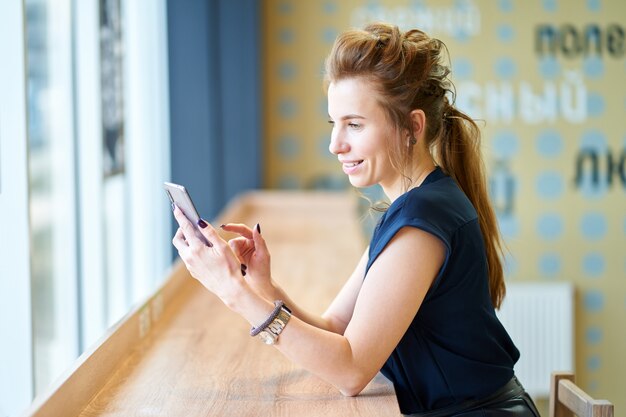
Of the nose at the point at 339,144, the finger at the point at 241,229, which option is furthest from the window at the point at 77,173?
the nose at the point at 339,144

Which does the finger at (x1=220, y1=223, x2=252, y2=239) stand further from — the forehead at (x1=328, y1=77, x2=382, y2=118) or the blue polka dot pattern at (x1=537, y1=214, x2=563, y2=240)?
the blue polka dot pattern at (x1=537, y1=214, x2=563, y2=240)

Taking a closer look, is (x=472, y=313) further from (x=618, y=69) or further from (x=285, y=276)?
(x=618, y=69)

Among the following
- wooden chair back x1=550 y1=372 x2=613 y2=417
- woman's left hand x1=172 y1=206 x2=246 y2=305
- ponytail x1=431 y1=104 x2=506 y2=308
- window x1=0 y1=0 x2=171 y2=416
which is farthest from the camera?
window x1=0 y1=0 x2=171 y2=416

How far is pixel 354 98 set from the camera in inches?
60.1

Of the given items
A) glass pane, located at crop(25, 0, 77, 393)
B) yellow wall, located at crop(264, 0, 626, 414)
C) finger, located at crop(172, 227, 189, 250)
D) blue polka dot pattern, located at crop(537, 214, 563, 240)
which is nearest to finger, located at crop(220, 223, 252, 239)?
finger, located at crop(172, 227, 189, 250)

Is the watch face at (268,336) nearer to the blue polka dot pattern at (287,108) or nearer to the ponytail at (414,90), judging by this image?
the ponytail at (414,90)

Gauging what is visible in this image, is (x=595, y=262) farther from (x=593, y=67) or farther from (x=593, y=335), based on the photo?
(x=593, y=67)

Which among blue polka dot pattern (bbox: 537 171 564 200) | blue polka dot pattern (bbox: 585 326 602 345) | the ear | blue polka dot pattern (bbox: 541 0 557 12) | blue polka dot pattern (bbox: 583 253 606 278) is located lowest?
blue polka dot pattern (bbox: 585 326 602 345)

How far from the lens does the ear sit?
1536 millimetres

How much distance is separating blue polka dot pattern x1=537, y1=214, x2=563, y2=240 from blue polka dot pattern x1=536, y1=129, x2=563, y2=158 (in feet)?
1.18

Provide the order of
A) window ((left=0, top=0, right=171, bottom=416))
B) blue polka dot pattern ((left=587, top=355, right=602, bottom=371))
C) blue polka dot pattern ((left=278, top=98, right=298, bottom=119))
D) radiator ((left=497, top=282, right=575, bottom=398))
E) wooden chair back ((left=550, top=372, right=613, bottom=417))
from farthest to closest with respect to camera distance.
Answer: blue polka dot pattern ((left=587, top=355, right=602, bottom=371)) < blue polka dot pattern ((left=278, top=98, right=298, bottom=119)) < radiator ((left=497, top=282, right=575, bottom=398)) < window ((left=0, top=0, right=171, bottom=416)) < wooden chair back ((left=550, top=372, right=613, bottom=417))

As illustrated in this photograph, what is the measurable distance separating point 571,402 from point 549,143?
140 inches

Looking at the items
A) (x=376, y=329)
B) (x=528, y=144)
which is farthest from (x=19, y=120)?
(x=528, y=144)

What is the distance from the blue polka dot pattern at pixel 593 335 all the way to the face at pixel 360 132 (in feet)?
12.8
